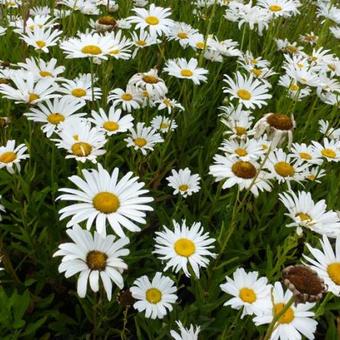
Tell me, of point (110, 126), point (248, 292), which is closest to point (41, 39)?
point (110, 126)

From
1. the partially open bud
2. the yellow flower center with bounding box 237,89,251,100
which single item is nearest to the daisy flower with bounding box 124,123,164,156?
the yellow flower center with bounding box 237,89,251,100

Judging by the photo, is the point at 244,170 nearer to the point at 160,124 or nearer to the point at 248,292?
the point at 248,292

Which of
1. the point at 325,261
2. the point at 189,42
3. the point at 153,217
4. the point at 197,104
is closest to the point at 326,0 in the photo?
the point at 189,42

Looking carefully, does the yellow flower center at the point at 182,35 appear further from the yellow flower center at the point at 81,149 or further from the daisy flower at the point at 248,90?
the yellow flower center at the point at 81,149

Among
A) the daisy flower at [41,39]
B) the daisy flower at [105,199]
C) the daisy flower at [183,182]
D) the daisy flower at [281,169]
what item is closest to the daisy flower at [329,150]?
the daisy flower at [281,169]

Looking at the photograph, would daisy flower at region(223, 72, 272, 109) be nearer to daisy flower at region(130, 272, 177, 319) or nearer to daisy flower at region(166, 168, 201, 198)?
daisy flower at region(166, 168, 201, 198)

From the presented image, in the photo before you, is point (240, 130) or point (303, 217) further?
point (240, 130)
